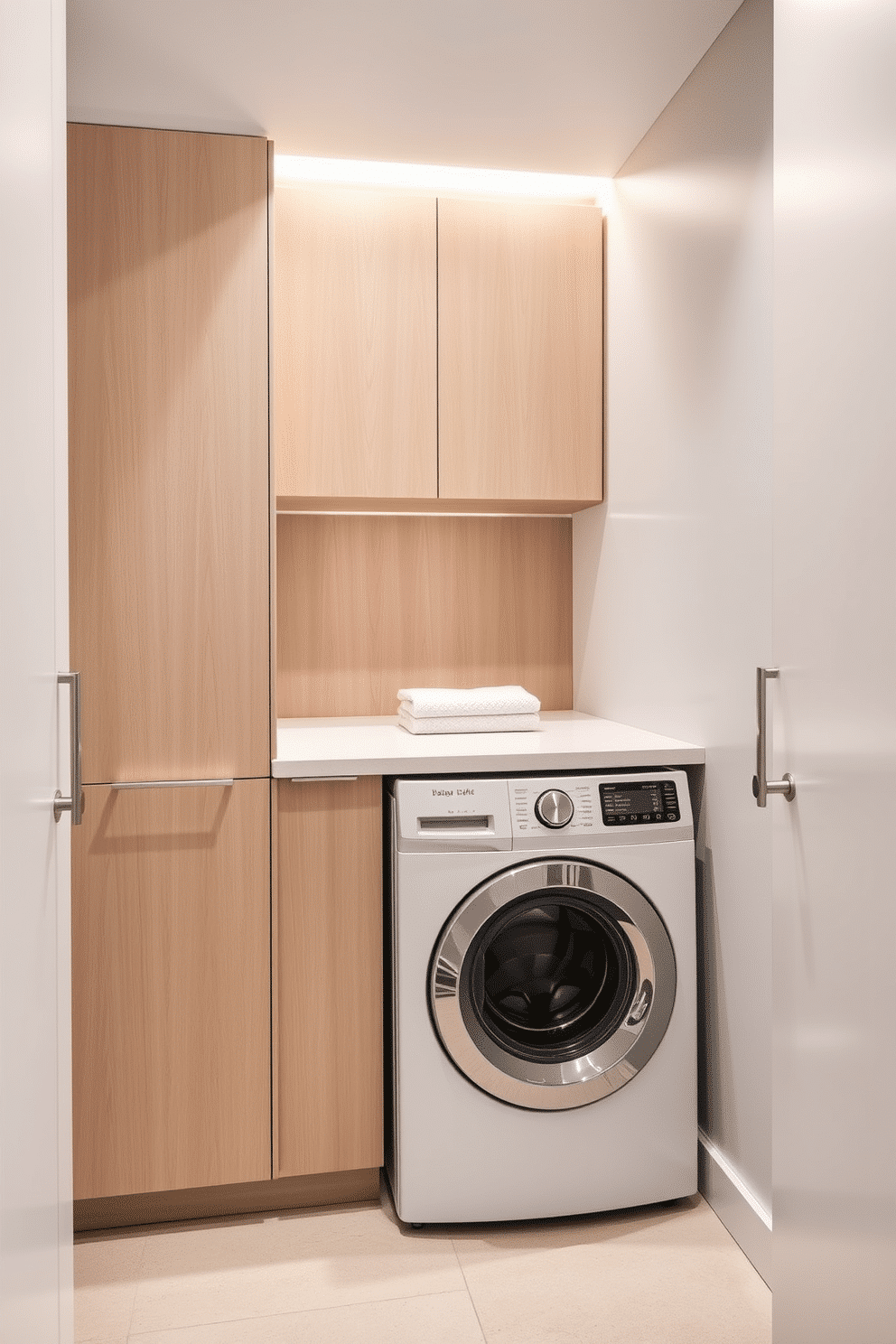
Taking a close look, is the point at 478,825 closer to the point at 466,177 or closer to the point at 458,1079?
the point at 458,1079

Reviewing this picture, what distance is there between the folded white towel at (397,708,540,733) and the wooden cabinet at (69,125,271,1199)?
17.7 inches

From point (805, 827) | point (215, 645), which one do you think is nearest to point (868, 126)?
point (805, 827)

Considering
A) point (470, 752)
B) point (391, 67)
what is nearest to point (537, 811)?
point (470, 752)

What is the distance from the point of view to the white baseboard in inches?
73.9

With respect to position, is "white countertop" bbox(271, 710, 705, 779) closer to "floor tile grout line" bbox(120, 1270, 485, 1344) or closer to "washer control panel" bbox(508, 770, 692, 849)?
"washer control panel" bbox(508, 770, 692, 849)

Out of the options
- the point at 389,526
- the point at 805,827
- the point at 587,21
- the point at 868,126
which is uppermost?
the point at 587,21

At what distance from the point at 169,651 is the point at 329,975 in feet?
2.52

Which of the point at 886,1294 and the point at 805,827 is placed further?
the point at 805,827

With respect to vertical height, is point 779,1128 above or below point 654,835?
below

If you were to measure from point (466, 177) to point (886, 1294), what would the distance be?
2563 millimetres

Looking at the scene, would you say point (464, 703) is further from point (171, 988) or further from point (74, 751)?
point (74, 751)

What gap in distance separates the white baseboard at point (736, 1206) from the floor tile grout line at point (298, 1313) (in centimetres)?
55

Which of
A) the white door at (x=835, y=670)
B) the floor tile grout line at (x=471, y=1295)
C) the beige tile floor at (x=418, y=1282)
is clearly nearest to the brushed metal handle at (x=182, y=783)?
the beige tile floor at (x=418, y=1282)

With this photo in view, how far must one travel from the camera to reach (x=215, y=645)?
2113 millimetres
